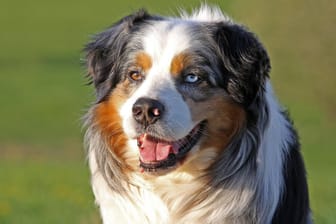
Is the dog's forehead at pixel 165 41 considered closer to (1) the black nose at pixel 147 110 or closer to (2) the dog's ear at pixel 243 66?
(2) the dog's ear at pixel 243 66

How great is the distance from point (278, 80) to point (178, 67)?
76.9 feet

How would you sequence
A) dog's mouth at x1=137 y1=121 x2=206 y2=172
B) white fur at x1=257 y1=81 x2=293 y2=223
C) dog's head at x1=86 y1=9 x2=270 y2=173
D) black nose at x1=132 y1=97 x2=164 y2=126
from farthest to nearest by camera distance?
1. white fur at x1=257 y1=81 x2=293 y2=223
2. dog's mouth at x1=137 y1=121 x2=206 y2=172
3. dog's head at x1=86 y1=9 x2=270 y2=173
4. black nose at x1=132 y1=97 x2=164 y2=126

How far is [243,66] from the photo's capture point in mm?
6746

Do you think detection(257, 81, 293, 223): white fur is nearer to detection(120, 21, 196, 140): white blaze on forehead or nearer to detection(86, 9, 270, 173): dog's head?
detection(86, 9, 270, 173): dog's head

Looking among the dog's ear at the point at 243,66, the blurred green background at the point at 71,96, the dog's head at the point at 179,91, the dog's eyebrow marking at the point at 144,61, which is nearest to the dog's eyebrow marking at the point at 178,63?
the dog's head at the point at 179,91

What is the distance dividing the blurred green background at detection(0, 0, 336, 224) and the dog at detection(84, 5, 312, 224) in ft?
1.73

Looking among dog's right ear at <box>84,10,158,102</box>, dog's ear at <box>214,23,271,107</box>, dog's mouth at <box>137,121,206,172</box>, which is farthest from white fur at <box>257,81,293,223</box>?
dog's right ear at <box>84,10,158,102</box>

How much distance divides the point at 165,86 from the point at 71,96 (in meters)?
33.7

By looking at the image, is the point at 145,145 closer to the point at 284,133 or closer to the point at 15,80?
the point at 284,133

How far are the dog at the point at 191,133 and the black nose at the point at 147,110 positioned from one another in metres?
0.01

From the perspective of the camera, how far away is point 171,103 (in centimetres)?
643

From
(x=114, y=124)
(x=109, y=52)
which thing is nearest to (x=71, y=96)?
(x=109, y=52)

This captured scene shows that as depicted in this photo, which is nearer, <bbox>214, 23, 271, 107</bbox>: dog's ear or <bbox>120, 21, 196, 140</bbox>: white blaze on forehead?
<bbox>120, 21, 196, 140</bbox>: white blaze on forehead

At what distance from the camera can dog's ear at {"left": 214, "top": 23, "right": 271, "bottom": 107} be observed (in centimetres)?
669
